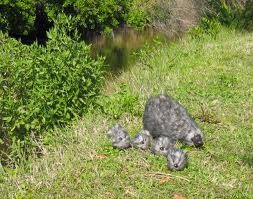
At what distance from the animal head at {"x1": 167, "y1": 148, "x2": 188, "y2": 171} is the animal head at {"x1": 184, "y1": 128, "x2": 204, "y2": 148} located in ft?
1.39

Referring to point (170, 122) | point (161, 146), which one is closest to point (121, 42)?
point (170, 122)

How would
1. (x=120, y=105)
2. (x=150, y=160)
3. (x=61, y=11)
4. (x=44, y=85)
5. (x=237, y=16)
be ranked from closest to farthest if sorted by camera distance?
(x=150, y=160), (x=44, y=85), (x=120, y=105), (x=237, y=16), (x=61, y=11)

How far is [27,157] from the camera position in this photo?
5398mm

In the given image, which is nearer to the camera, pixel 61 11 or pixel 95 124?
pixel 95 124

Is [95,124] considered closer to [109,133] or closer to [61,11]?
[109,133]

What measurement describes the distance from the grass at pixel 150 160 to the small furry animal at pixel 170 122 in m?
0.13

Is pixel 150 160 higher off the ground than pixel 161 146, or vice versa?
pixel 161 146

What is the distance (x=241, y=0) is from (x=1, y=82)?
37.3 feet

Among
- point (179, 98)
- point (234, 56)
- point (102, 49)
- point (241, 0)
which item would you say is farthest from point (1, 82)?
point (241, 0)

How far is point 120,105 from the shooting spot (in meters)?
6.17

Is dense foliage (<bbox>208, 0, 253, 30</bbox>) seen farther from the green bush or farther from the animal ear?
the animal ear

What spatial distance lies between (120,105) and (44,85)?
1.04 meters

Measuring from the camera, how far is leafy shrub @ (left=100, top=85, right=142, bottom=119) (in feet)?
20.1

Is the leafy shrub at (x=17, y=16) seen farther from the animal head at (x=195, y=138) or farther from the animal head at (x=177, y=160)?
the animal head at (x=177, y=160)
